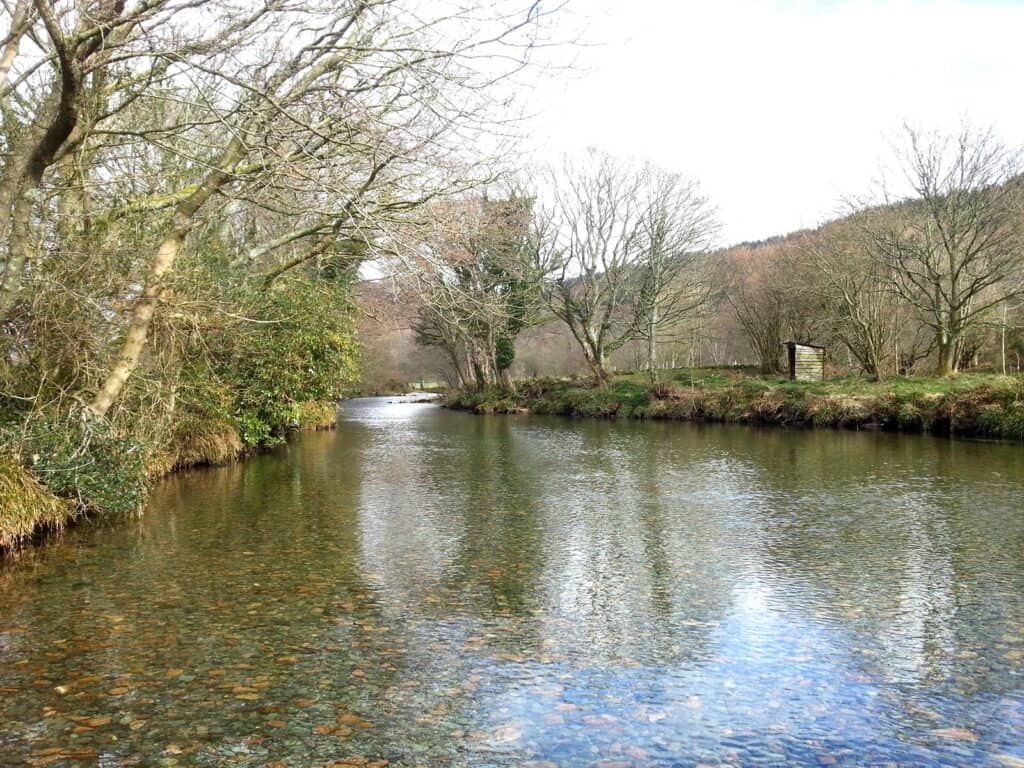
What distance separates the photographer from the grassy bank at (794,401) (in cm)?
2102

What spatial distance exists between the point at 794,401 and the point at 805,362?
6009mm

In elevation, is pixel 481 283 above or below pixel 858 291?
above

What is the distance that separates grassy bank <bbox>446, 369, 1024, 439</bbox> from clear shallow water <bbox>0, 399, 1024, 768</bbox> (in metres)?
9.74

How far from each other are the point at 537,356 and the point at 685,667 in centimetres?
5239

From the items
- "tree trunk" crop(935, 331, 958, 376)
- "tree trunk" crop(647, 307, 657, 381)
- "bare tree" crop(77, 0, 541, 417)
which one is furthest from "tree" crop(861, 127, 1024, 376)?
"bare tree" crop(77, 0, 541, 417)

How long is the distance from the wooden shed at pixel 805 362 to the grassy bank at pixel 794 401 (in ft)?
3.22

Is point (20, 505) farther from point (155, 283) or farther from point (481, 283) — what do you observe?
point (481, 283)

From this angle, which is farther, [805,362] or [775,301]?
[775,301]

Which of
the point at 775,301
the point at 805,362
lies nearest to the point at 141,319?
the point at 805,362

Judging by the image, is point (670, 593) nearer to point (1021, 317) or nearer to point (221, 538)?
point (221, 538)

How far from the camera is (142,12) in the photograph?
7.45 meters

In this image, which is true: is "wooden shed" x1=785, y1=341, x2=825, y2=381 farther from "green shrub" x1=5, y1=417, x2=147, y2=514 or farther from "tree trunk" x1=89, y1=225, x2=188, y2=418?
"green shrub" x1=5, y1=417, x2=147, y2=514

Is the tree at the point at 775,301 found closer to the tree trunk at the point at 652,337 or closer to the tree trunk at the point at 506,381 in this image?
the tree trunk at the point at 652,337

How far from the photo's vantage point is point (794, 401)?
26734 millimetres
